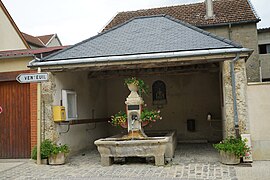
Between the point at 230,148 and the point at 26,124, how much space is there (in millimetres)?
6159

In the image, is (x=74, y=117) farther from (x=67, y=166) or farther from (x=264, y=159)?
(x=264, y=159)

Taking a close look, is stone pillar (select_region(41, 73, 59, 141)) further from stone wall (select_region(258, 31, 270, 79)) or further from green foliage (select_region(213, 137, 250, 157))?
stone wall (select_region(258, 31, 270, 79))

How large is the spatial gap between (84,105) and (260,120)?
640 cm

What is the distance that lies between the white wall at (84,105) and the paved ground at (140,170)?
1452 millimetres

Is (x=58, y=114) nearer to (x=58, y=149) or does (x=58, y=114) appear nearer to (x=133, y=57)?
(x=58, y=149)

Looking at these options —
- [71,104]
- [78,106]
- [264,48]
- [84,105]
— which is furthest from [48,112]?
[264,48]

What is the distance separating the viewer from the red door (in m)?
9.38

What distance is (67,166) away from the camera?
8234 millimetres

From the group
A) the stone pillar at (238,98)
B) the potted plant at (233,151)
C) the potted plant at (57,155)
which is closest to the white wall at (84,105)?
the potted plant at (57,155)

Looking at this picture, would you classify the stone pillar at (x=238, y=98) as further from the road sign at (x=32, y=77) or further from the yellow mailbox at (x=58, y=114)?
the road sign at (x=32, y=77)

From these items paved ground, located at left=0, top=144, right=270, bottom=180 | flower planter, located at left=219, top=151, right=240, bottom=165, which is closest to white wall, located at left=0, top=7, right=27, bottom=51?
paved ground, located at left=0, top=144, right=270, bottom=180

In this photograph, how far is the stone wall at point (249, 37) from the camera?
17.1 meters

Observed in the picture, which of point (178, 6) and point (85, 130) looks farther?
point (178, 6)

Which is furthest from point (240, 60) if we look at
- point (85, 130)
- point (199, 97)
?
point (85, 130)
